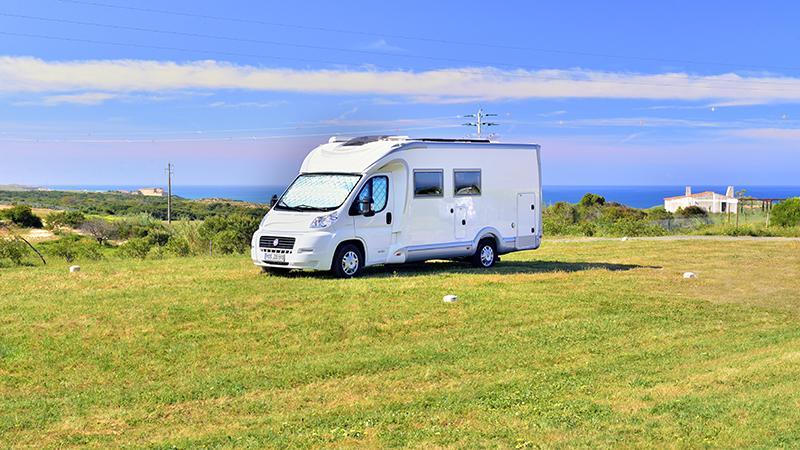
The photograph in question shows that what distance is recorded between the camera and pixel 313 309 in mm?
12836

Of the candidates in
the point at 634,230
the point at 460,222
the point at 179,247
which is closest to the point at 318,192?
the point at 460,222

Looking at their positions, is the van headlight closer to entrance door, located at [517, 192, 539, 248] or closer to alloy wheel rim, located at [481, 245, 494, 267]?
alloy wheel rim, located at [481, 245, 494, 267]

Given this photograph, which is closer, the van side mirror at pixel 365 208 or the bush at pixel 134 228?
the van side mirror at pixel 365 208

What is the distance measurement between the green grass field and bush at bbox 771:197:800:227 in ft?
86.1

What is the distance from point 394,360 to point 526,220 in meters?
10.1

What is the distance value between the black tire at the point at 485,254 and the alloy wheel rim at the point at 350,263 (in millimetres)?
3364

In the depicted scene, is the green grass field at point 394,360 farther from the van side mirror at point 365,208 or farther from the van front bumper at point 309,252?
the van side mirror at point 365,208

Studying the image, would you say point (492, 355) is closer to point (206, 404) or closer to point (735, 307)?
point (206, 404)

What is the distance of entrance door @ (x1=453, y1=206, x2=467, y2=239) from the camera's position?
1788 cm

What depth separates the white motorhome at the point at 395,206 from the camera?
52.0 feet

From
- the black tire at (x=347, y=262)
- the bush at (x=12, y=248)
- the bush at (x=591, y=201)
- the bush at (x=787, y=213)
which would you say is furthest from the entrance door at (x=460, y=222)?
the bush at (x=591, y=201)

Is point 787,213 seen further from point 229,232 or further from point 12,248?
point 12,248

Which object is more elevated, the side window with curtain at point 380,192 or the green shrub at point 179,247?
the side window with curtain at point 380,192

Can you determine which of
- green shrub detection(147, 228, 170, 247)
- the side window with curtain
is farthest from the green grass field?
green shrub detection(147, 228, 170, 247)
